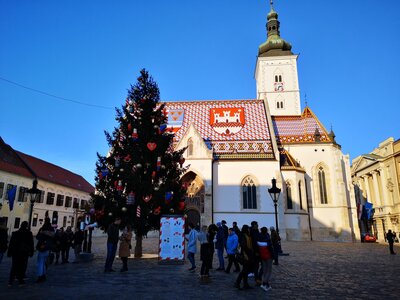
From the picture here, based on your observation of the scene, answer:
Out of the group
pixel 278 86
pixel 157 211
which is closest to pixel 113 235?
pixel 157 211

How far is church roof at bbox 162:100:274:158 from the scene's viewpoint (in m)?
33.5

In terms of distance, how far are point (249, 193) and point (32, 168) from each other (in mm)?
27337

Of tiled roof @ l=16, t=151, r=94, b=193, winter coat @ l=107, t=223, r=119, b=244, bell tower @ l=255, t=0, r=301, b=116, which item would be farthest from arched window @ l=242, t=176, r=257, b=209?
tiled roof @ l=16, t=151, r=94, b=193

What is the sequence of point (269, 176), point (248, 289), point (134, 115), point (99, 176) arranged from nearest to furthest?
point (248, 289)
point (99, 176)
point (134, 115)
point (269, 176)

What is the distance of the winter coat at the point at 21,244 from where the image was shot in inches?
311

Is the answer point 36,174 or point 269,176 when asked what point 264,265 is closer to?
point 269,176

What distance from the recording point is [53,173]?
42.3m

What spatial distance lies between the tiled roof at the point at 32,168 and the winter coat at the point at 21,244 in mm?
27148

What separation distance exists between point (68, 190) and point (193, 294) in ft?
137

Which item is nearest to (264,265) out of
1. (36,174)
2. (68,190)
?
(36,174)

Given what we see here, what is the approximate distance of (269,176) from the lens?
31.6 meters

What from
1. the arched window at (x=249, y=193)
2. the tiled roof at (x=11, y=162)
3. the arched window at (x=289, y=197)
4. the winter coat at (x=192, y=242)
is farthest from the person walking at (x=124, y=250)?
the tiled roof at (x=11, y=162)

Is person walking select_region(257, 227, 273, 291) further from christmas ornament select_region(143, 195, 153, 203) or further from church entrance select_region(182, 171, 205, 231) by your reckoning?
church entrance select_region(182, 171, 205, 231)

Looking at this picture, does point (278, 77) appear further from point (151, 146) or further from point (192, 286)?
point (192, 286)
